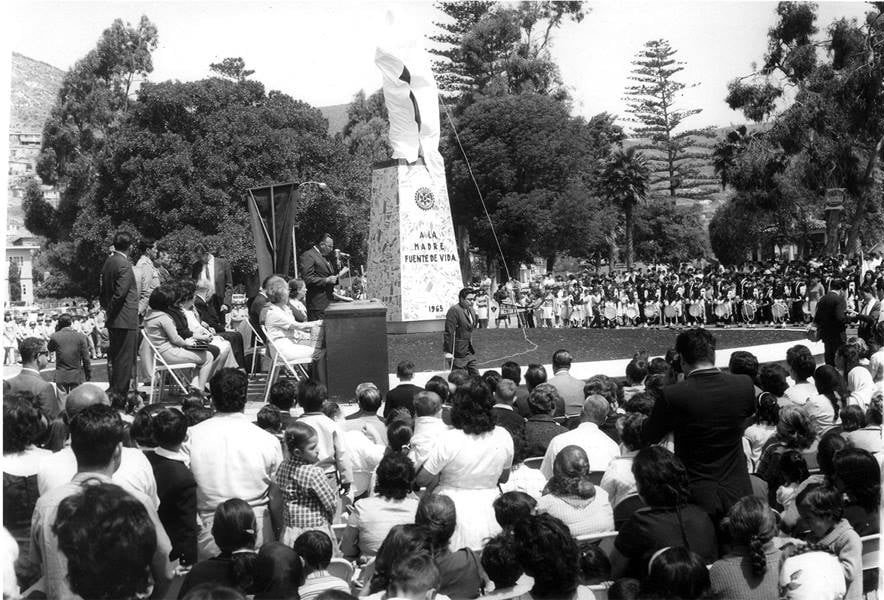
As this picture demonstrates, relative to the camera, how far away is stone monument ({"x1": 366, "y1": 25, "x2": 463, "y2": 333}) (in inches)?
826

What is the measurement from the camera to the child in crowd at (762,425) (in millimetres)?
6614

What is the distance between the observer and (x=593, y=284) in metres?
32.1

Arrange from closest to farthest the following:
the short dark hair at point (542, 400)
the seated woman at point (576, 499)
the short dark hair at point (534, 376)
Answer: the seated woman at point (576, 499) < the short dark hair at point (542, 400) < the short dark hair at point (534, 376)

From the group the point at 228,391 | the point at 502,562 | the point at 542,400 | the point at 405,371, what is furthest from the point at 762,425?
the point at 228,391

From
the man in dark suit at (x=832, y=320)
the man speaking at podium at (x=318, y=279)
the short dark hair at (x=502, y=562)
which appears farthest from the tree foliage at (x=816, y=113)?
the short dark hair at (x=502, y=562)

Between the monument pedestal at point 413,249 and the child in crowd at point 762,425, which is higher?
the monument pedestal at point 413,249

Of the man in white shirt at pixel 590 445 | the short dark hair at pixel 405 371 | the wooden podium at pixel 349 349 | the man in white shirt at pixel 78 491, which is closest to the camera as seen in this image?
the man in white shirt at pixel 78 491

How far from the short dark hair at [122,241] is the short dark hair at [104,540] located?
6006 millimetres

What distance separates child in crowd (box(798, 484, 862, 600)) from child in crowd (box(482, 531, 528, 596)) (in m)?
1.36

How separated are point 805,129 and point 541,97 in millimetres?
25246

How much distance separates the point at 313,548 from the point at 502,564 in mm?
854

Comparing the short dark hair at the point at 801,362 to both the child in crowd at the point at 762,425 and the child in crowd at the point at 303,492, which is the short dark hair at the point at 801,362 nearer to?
the child in crowd at the point at 762,425

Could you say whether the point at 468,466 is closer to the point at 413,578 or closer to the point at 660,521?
the point at 660,521

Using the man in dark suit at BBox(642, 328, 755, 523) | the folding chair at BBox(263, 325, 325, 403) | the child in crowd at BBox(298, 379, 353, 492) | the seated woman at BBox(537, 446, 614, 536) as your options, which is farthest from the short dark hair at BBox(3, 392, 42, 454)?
the folding chair at BBox(263, 325, 325, 403)
